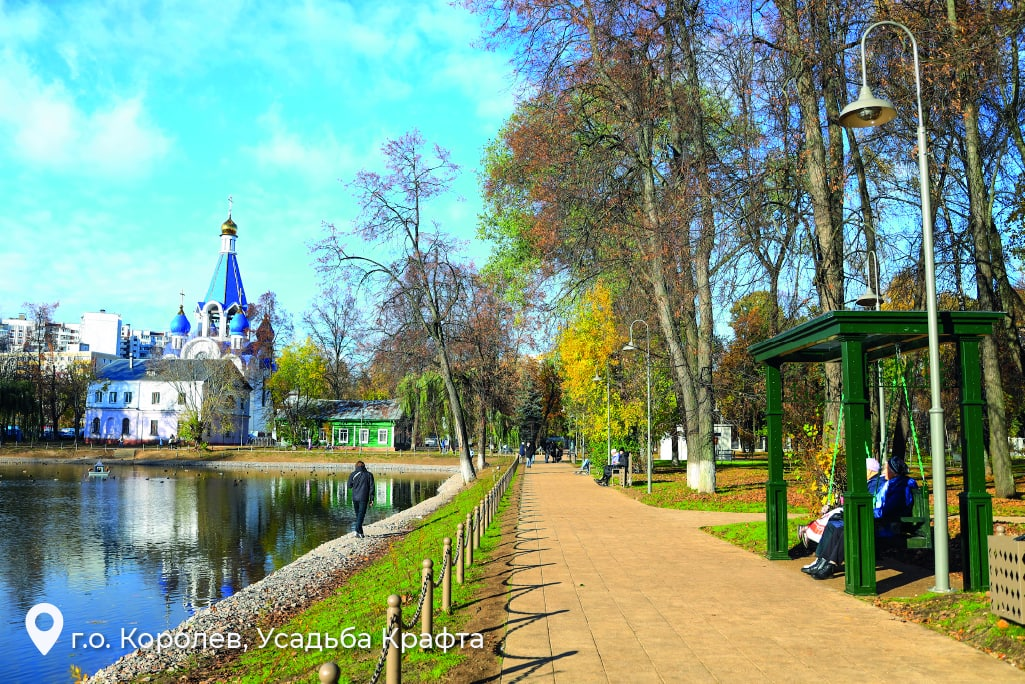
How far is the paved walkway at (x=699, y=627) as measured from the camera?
6.73m

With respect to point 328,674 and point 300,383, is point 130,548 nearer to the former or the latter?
point 328,674

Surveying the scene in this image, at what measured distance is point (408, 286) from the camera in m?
38.4

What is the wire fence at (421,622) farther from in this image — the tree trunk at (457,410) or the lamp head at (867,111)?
the tree trunk at (457,410)

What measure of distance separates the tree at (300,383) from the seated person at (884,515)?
6988 cm

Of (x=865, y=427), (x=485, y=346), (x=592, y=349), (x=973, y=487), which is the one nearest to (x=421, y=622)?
(x=865, y=427)

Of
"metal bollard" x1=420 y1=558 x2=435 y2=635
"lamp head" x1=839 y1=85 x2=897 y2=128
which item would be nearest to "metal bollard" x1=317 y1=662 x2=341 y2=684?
"metal bollard" x1=420 y1=558 x2=435 y2=635

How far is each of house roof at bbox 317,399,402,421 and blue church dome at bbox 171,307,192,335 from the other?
32085 millimetres

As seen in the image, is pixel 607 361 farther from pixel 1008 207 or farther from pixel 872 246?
pixel 1008 207

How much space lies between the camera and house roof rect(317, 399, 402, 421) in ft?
261

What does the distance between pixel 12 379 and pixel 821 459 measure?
82351 millimetres

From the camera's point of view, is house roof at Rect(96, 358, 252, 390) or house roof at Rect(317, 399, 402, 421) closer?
house roof at Rect(317, 399, 402, 421)

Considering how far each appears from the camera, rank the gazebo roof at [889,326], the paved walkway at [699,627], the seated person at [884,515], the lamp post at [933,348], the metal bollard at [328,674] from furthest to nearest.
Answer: the seated person at [884,515], the gazebo roof at [889,326], the lamp post at [933,348], the paved walkway at [699,627], the metal bollard at [328,674]

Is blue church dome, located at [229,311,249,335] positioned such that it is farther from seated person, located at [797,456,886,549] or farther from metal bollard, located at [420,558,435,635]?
metal bollard, located at [420,558,435,635]

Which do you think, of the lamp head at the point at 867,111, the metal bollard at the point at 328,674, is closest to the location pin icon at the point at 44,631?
the metal bollard at the point at 328,674
